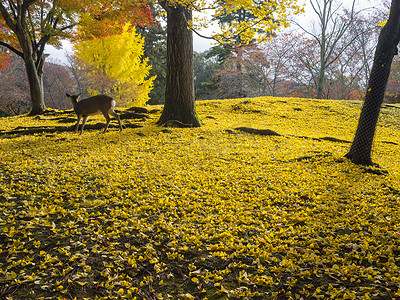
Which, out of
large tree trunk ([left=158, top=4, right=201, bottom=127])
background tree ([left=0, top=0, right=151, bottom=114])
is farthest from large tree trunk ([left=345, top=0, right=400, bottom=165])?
background tree ([left=0, top=0, right=151, bottom=114])

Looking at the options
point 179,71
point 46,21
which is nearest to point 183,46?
point 179,71

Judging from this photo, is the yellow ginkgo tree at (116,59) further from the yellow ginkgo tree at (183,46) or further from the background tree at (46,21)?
the yellow ginkgo tree at (183,46)

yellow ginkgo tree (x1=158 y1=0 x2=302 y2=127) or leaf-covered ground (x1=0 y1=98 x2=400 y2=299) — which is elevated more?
yellow ginkgo tree (x1=158 y1=0 x2=302 y2=127)

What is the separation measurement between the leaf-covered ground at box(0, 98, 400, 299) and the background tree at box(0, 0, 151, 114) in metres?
6.44

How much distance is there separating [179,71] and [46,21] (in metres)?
8.70

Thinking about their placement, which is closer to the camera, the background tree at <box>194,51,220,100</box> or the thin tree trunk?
the thin tree trunk

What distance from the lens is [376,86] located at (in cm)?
564

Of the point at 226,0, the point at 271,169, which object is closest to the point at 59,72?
the point at 226,0

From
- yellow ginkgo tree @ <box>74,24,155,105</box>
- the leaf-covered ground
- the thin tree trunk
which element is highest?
yellow ginkgo tree @ <box>74,24,155,105</box>

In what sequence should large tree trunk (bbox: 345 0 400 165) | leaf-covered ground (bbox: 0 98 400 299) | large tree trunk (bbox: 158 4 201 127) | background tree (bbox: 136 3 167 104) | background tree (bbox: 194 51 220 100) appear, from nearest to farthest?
1. leaf-covered ground (bbox: 0 98 400 299)
2. large tree trunk (bbox: 345 0 400 165)
3. large tree trunk (bbox: 158 4 201 127)
4. background tree (bbox: 136 3 167 104)
5. background tree (bbox: 194 51 220 100)

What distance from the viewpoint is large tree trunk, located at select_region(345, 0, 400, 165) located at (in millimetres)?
5371

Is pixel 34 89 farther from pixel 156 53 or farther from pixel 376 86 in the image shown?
pixel 156 53

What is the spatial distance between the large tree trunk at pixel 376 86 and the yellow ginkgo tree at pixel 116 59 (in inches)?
588

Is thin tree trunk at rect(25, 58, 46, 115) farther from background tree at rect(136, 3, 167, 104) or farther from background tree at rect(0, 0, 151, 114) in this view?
background tree at rect(136, 3, 167, 104)
